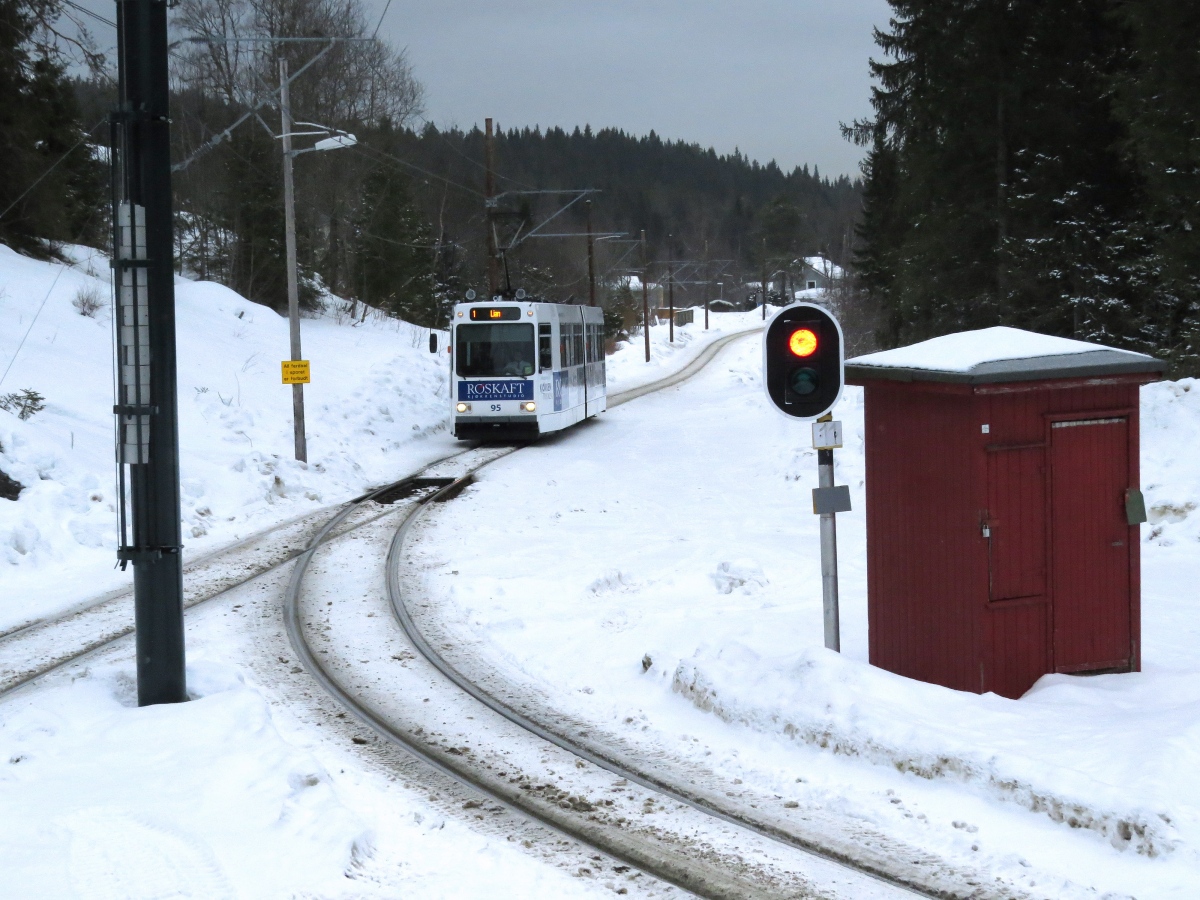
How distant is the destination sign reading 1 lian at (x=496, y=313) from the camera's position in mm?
24578

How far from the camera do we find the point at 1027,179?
27.1 m

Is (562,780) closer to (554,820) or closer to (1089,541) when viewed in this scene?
(554,820)

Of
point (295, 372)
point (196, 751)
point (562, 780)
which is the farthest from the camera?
point (295, 372)

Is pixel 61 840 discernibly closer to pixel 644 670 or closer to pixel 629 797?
pixel 629 797

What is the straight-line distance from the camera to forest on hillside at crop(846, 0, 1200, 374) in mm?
24733

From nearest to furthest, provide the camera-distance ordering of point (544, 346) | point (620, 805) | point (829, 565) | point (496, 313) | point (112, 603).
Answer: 1. point (620, 805)
2. point (829, 565)
3. point (112, 603)
4. point (496, 313)
5. point (544, 346)

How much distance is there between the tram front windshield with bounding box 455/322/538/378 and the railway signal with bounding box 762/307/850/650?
56.9 feet

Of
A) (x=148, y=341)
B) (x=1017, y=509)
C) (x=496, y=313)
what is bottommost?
(x=1017, y=509)

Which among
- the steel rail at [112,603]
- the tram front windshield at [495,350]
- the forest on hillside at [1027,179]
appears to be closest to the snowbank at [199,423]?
the steel rail at [112,603]

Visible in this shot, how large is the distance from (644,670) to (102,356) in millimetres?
17383

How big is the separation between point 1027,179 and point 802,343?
22.1m

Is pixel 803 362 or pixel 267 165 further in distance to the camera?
pixel 267 165

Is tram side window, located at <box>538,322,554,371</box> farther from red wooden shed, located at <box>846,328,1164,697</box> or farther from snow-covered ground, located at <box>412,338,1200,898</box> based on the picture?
red wooden shed, located at <box>846,328,1164,697</box>

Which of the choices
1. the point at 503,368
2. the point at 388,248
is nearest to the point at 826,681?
the point at 503,368
